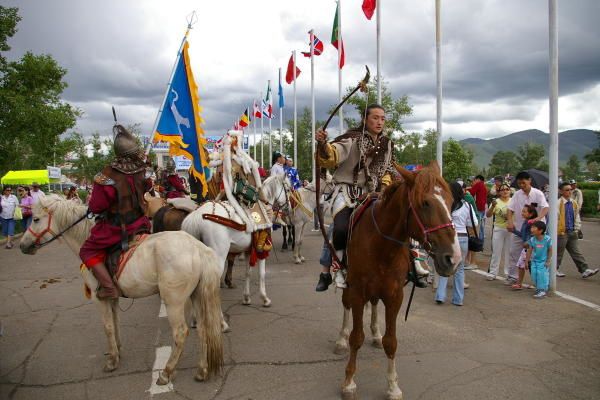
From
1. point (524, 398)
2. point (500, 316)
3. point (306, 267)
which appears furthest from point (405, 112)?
point (524, 398)

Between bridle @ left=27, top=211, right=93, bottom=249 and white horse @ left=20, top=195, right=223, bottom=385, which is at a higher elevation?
bridle @ left=27, top=211, right=93, bottom=249

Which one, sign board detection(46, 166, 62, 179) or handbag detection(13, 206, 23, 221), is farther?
sign board detection(46, 166, 62, 179)

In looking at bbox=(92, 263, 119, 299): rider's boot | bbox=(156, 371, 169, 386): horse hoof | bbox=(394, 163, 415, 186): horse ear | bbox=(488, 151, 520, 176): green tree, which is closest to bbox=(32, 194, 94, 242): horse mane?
bbox=(92, 263, 119, 299): rider's boot

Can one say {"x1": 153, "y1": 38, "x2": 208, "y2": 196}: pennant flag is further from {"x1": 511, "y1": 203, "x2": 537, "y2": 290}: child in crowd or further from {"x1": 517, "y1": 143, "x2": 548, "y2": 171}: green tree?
{"x1": 517, "y1": 143, "x2": 548, "y2": 171}: green tree

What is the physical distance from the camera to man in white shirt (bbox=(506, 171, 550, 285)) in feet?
26.1

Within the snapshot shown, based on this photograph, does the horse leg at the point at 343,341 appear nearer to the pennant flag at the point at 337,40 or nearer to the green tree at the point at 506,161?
the pennant flag at the point at 337,40

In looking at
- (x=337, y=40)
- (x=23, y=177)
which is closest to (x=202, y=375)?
(x=337, y=40)

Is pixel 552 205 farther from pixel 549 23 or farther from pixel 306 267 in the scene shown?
pixel 306 267

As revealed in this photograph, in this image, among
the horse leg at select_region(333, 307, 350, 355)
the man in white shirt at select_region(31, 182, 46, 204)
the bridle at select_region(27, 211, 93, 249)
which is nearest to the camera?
the bridle at select_region(27, 211, 93, 249)

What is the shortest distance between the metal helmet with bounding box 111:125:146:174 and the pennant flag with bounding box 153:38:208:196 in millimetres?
1488

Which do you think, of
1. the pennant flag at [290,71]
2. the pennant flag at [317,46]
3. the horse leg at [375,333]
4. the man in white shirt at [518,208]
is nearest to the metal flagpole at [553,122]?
the man in white shirt at [518,208]

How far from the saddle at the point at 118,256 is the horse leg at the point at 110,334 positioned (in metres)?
0.40

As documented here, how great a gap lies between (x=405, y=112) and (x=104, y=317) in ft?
120

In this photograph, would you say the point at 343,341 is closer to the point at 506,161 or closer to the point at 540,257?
the point at 540,257
